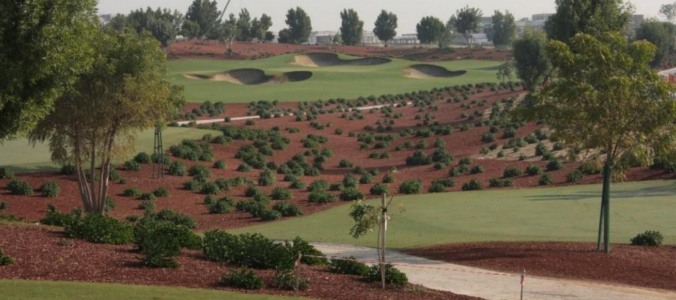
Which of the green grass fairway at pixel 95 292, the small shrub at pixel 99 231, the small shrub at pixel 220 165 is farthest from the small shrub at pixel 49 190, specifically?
the green grass fairway at pixel 95 292

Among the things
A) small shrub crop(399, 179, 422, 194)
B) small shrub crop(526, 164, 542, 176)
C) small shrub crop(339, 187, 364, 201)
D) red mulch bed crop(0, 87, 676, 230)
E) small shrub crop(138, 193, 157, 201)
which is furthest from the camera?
small shrub crop(526, 164, 542, 176)

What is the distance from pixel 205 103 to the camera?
9375 centimetres

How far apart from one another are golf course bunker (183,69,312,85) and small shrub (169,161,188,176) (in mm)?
76204

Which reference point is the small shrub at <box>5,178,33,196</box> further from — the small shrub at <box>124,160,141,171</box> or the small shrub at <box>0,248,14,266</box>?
the small shrub at <box>0,248,14,266</box>

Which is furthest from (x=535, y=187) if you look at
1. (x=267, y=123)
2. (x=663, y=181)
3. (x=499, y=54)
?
(x=499, y=54)

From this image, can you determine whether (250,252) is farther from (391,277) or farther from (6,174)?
(6,174)

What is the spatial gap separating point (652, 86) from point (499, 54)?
13829 cm

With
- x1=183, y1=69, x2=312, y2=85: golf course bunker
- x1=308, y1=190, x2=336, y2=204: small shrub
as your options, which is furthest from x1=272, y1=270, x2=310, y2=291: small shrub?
x1=183, y1=69, x2=312, y2=85: golf course bunker

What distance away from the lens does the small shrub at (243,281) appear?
739 inches

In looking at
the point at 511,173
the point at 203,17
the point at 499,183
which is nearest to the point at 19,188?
the point at 499,183

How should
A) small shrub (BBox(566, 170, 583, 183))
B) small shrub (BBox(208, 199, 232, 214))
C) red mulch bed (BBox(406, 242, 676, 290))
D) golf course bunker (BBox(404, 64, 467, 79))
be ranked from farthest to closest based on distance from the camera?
golf course bunker (BBox(404, 64, 467, 79))
small shrub (BBox(566, 170, 583, 183))
small shrub (BBox(208, 199, 232, 214))
red mulch bed (BBox(406, 242, 676, 290))

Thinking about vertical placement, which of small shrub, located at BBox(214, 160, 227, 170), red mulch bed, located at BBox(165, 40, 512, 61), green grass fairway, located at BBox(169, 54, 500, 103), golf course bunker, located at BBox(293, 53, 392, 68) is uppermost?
red mulch bed, located at BBox(165, 40, 512, 61)

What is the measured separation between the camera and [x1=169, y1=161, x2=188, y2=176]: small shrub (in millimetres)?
49031

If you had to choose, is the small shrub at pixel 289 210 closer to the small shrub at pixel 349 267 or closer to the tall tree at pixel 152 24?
the small shrub at pixel 349 267
